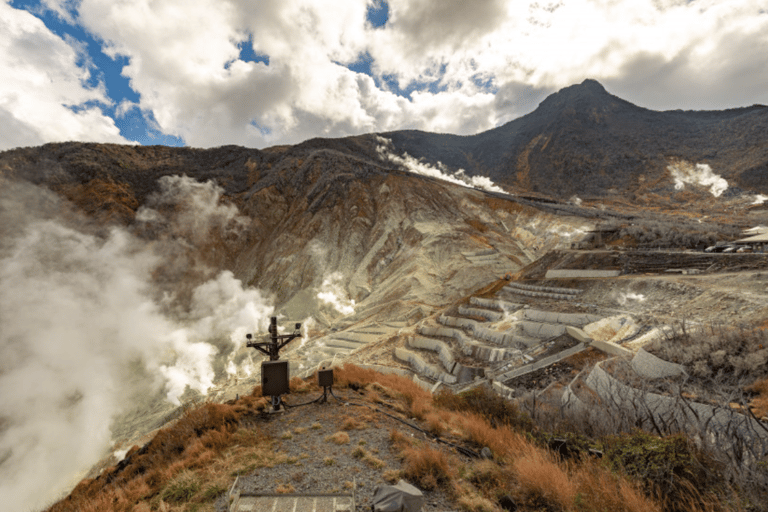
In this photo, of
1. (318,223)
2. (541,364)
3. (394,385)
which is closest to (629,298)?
(541,364)

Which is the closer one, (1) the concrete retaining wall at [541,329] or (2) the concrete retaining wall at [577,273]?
(1) the concrete retaining wall at [541,329]

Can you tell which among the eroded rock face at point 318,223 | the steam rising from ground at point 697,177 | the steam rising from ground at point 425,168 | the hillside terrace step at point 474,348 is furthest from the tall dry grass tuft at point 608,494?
the steam rising from ground at point 425,168

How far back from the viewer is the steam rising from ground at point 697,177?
6931 centimetres

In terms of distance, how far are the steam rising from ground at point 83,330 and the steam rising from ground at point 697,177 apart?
3575 inches

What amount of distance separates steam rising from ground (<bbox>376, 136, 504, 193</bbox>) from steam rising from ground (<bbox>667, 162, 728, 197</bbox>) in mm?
39205

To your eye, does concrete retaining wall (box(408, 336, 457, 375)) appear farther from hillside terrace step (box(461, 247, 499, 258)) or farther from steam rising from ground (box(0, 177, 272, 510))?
hillside terrace step (box(461, 247, 499, 258))

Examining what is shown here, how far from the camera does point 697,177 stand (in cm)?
7412

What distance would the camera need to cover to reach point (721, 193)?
221ft

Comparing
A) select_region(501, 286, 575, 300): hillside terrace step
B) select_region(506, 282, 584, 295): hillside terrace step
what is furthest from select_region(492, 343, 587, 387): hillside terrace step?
select_region(506, 282, 584, 295): hillside terrace step

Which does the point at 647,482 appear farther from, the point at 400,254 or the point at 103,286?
the point at 103,286

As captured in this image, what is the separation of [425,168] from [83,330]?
86.2 meters

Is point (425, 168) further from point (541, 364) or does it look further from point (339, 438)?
point (339, 438)

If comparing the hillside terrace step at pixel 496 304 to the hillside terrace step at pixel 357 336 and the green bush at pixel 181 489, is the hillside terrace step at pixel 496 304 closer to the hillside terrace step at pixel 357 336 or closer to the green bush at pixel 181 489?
the hillside terrace step at pixel 357 336

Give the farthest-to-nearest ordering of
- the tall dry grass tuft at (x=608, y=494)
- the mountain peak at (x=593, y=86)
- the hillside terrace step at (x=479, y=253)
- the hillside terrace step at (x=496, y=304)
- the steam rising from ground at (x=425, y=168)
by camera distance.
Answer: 1. the mountain peak at (x=593, y=86)
2. the steam rising from ground at (x=425, y=168)
3. the hillside terrace step at (x=479, y=253)
4. the hillside terrace step at (x=496, y=304)
5. the tall dry grass tuft at (x=608, y=494)
